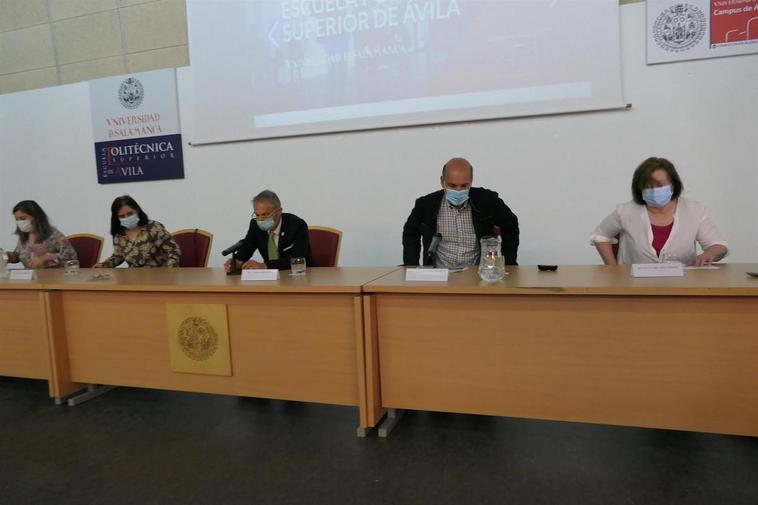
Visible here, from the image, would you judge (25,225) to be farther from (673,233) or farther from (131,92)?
(673,233)

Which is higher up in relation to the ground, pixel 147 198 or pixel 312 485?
pixel 147 198

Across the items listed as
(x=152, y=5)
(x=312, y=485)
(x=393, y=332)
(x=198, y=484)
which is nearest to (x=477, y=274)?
(x=393, y=332)

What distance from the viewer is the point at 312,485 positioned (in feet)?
4.81

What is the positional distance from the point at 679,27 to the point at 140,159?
4053mm

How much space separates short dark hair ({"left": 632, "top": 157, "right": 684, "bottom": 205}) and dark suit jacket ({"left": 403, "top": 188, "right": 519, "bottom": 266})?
559 millimetres

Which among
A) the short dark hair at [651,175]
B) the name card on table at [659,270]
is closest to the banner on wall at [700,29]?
the short dark hair at [651,175]

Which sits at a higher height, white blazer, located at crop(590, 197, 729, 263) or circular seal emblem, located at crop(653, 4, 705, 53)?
circular seal emblem, located at crop(653, 4, 705, 53)

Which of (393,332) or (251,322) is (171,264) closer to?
(251,322)

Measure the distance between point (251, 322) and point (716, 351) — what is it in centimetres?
153

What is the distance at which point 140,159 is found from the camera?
4.14 metres

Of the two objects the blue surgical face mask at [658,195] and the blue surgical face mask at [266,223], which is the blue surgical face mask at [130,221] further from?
the blue surgical face mask at [658,195]

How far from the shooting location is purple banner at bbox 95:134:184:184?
13.3 ft

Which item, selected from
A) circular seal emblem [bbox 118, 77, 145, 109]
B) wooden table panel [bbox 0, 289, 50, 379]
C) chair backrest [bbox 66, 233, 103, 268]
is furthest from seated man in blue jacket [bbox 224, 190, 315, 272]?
circular seal emblem [bbox 118, 77, 145, 109]

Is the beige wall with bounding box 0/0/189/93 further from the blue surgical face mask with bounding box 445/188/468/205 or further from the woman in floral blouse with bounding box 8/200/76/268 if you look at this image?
the blue surgical face mask with bounding box 445/188/468/205
